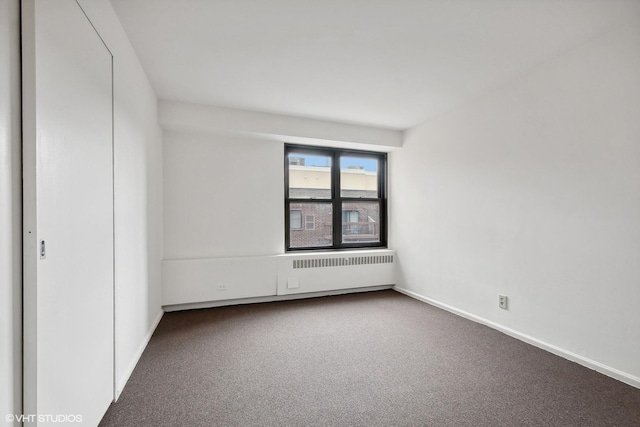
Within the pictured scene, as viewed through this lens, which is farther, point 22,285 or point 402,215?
point 402,215

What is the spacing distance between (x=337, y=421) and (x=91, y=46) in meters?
2.46

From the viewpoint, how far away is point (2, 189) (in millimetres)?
963

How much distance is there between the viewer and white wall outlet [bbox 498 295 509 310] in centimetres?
288

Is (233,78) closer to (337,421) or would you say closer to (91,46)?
(91,46)

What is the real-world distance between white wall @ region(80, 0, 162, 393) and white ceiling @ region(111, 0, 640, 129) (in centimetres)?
21

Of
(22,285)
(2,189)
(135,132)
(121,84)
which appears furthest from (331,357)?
(121,84)

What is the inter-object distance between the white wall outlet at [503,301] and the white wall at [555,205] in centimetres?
6

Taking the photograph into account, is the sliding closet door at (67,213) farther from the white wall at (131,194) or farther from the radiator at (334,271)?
the radiator at (334,271)

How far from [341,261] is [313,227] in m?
0.68

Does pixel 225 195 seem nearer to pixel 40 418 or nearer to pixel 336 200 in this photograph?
pixel 336 200

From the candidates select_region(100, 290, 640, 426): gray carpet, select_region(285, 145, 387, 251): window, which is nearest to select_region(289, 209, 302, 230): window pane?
select_region(285, 145, 387, 251): window

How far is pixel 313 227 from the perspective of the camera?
14.5 ft

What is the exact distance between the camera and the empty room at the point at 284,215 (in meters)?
1.23

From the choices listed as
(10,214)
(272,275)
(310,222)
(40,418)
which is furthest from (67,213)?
(310,222)
